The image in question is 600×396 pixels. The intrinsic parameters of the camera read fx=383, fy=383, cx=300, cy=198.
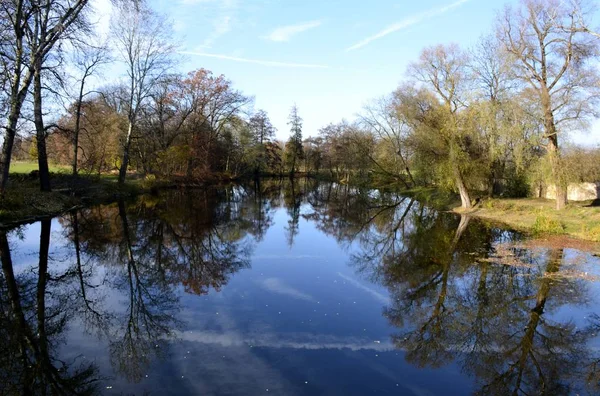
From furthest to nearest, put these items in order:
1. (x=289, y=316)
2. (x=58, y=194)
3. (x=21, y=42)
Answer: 1. (x=58, y=194)
2. (x=21, y=42)
3. (x=289, y=316)

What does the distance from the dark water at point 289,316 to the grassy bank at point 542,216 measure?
3.65m

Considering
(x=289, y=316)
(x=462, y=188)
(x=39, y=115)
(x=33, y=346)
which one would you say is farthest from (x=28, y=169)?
(x=462, y=188)

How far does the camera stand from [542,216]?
18.4 meters

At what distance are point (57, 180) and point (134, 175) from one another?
1400cm

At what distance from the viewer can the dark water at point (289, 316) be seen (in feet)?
18.7

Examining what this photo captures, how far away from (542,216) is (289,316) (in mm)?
15825

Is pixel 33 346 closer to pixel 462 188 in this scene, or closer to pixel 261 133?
pixel 462 188

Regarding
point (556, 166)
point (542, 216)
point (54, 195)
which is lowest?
point (542, 216)

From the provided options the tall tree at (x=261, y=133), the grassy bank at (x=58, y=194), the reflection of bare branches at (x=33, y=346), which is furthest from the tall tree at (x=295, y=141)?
the reflection of bare branches at (x=33, y=346)

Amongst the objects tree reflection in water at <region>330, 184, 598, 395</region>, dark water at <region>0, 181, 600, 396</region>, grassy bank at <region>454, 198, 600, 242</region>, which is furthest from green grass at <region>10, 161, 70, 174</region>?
grassy bank at <region>454, 198, 600, 242</region>

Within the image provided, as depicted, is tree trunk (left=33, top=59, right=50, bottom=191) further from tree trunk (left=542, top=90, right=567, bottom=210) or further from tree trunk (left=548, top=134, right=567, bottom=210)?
tree trunk (left=548, top=134, right=567, bottom=210)

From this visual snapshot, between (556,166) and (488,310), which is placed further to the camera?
(556,166)

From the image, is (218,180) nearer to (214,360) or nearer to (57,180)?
(57,180)

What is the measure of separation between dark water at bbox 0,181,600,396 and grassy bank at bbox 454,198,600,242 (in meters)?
3.65
